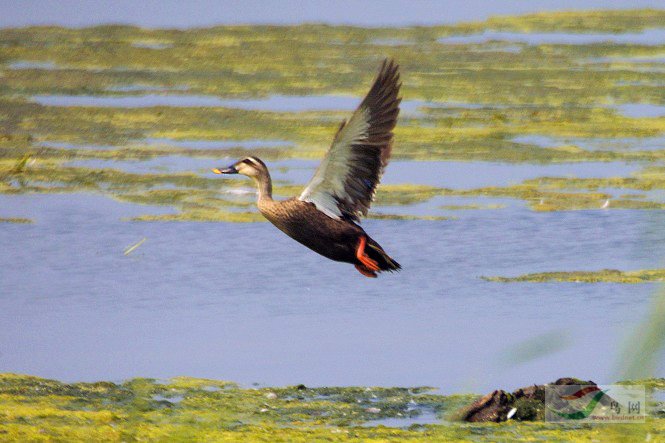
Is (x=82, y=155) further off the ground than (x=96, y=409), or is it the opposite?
(x=82, y=155)

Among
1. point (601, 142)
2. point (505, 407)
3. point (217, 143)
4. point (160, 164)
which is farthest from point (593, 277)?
point (217, 143)

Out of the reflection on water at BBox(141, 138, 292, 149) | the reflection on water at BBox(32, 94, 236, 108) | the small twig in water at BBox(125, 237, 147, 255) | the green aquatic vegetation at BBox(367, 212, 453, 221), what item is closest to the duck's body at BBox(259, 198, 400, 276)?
the small twig in water at BBox(125, 237, 147, 255)

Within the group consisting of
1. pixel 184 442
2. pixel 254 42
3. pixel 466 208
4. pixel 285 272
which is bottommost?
pixel 184 442

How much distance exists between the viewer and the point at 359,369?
745 centimetres

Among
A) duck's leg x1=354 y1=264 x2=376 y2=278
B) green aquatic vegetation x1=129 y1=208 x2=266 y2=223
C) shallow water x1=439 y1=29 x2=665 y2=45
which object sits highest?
shallow water x1=439 y1=29 x2=665 y2=45

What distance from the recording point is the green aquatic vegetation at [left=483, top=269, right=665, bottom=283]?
9.10m

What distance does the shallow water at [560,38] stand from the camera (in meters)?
18.7

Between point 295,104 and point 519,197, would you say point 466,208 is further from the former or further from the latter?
point 295,104

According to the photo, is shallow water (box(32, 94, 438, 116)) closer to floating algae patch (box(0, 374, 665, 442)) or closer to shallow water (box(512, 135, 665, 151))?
shallow water (box(512, 135, 665, 151))

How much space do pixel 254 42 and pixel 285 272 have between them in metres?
9.77

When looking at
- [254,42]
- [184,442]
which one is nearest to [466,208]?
[184,442]

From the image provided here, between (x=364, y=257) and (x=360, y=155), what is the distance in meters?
0.57

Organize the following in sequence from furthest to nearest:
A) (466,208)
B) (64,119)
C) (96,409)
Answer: (64,119), (466,208), (96,409)

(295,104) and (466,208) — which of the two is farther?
(295,104)
